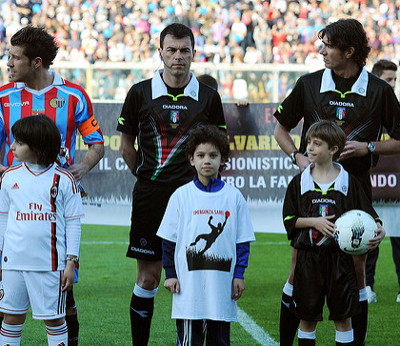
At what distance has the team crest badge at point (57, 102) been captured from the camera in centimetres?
524

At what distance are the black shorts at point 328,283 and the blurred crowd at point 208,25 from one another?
666 inches

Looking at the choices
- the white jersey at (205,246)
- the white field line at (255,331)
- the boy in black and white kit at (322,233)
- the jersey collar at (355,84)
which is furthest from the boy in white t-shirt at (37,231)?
the white field line at (255,331)

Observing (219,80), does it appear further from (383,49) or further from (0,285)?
(383,49)

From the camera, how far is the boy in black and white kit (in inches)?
201

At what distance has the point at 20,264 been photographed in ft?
15.3

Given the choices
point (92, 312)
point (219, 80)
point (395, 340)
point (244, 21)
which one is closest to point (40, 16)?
point (244, 21)

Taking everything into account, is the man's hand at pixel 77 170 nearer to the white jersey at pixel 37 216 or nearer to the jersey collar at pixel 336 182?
the white jersey at pixel 37 216

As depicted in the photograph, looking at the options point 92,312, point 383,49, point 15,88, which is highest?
point 383,49

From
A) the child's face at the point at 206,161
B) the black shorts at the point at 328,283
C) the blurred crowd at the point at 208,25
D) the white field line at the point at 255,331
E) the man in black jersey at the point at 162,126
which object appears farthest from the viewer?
the blurred crowd at the point at 208,25

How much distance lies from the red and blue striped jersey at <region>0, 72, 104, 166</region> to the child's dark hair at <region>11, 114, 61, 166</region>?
46 centimetres

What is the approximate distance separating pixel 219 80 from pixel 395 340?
7.03 meters

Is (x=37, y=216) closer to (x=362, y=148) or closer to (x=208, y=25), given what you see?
(x=362, y=148)

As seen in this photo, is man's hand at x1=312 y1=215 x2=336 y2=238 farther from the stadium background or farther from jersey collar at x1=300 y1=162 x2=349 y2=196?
the stadium background

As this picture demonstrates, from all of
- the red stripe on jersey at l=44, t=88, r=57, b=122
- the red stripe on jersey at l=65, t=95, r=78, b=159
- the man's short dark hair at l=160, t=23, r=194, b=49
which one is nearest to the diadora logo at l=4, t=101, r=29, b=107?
the red stripe on jersey at l=44, t=88, r=57, b=122
